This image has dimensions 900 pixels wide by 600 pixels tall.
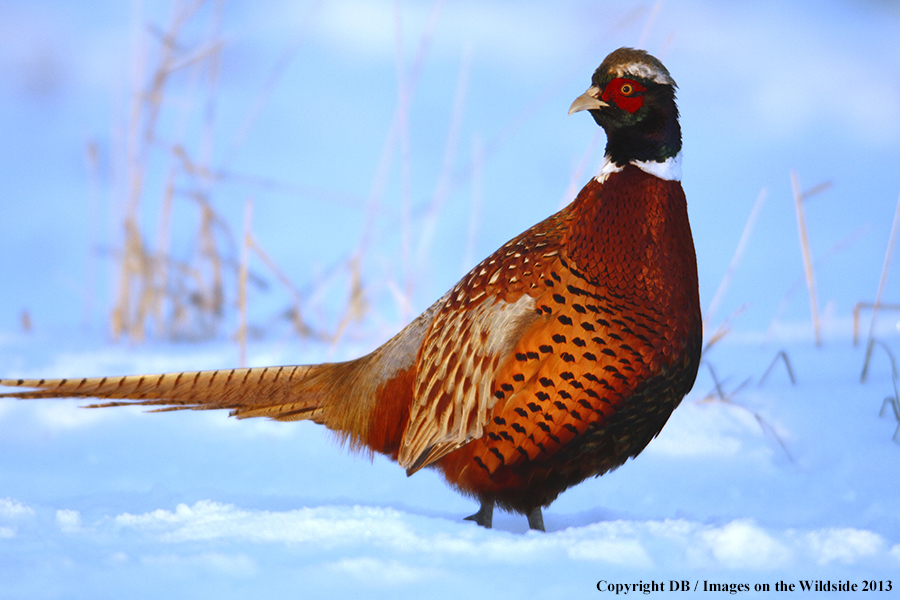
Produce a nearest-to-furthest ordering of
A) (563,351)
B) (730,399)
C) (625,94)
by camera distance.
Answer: (563,351) → (625,94) → (730,399)

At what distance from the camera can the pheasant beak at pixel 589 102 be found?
2.25 meters

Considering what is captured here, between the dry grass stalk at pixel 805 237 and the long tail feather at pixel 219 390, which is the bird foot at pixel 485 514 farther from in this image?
the dry grass stalk at pixel 805 237

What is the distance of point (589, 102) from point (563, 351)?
68cm

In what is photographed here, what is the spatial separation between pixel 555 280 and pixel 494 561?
73 centimetres

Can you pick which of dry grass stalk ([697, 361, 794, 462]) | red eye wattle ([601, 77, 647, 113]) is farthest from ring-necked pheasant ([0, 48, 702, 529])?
dry grass stalk ([697, 361, 794, 462])

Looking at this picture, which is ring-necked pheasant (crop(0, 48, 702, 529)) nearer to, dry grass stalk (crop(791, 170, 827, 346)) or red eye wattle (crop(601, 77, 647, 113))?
red eye wattle (crop(601, 77, 647, 113))

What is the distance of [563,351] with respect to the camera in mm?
2078

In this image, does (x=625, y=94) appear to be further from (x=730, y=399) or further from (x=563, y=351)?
(x=730, y=399)

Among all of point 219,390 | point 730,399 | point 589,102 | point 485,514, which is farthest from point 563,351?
point 730,399

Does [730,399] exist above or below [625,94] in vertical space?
below

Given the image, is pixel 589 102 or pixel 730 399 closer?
pixel 589 102

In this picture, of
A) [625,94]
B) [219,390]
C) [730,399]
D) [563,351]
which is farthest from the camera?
[730,399]

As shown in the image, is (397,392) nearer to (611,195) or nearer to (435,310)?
(435,310)

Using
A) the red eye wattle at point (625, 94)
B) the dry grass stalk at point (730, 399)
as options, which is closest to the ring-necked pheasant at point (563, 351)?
the red eye wattle at point (625, 94)
